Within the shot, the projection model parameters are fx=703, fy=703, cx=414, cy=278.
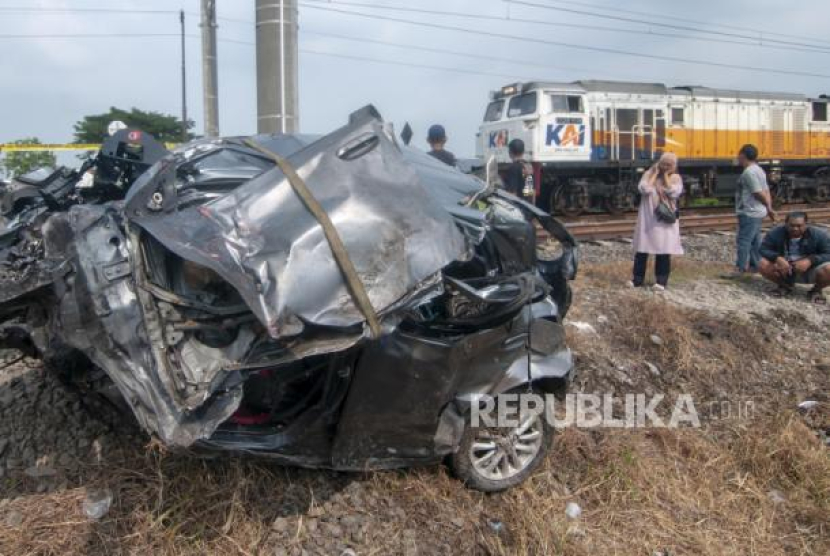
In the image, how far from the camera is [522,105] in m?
15.7

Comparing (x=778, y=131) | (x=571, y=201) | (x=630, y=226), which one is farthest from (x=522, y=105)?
(x=778, y=131)

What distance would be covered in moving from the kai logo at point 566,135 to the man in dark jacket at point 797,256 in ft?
28.4

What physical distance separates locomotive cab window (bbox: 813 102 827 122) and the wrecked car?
18871mm

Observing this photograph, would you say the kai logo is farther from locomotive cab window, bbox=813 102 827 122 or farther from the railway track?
locomotive cab window, bbox=813 102 827 122

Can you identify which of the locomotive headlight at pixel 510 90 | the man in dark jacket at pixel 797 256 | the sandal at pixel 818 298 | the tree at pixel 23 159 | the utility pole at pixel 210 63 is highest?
the locomotive headlight at pixel 510 90

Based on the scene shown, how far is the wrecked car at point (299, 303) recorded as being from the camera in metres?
2.37

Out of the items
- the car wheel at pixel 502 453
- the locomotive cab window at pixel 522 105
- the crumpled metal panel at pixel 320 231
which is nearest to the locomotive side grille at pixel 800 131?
the locomotive cab window at pixel 522 105

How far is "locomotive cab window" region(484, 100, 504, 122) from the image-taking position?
1648 centimetres

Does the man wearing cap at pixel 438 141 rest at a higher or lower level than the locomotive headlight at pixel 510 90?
lower

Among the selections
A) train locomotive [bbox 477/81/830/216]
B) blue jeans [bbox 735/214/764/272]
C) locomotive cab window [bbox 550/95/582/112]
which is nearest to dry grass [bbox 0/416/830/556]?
A: blue jeans [bbox 735/214/764/272]

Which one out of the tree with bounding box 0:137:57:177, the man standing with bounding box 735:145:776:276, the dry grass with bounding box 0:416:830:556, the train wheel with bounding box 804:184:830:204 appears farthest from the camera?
the train wheel with bounding box 804:184:830:204

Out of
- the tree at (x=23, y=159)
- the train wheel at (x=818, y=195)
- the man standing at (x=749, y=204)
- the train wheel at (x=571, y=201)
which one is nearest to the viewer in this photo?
the man standing at (x=749, y=204)

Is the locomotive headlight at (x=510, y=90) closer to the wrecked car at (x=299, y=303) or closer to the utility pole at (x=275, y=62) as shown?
the utility pole at (x=275, y=62)

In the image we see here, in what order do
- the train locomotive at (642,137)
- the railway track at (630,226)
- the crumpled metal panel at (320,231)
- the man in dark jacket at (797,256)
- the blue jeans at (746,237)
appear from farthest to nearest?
the train locomotive at (642,137) < the railway track at (630,226) < the blue jeans at (746,237) < the man in dark jacket at (797,256) < the crumpled metal panel at (320,231)
